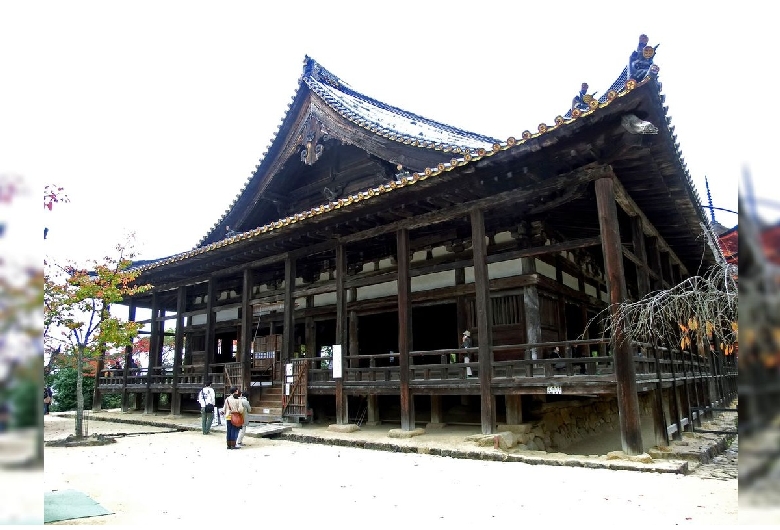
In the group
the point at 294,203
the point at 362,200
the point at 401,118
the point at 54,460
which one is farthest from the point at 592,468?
the point at 401,118

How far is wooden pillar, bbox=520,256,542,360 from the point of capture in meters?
11.8

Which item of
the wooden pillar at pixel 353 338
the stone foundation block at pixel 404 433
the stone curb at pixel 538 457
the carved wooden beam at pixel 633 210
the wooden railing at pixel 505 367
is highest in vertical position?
the carved wooden beam at pixel 633 210

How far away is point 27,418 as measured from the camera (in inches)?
67.0

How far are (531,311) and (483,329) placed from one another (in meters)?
1.70

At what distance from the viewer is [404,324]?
12.4 m

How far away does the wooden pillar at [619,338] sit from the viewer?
859cm

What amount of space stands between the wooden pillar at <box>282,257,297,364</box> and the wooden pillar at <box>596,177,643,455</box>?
9.14 m

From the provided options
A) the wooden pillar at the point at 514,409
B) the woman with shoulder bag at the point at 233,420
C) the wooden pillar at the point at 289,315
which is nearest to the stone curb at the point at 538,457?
the woman with shoulder bag at the point at 233,420

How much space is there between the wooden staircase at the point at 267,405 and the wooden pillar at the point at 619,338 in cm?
922

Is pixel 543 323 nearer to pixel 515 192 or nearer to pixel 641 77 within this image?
pixel 515 192

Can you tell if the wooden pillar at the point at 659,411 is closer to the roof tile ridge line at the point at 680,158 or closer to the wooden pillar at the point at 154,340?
the roof tile ridge line at the point at 680,158

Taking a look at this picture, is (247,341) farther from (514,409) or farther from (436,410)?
(514,409)

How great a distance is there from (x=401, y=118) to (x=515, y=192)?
422 inches

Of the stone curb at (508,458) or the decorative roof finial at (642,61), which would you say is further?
the decorative roof finial at (642,61)
